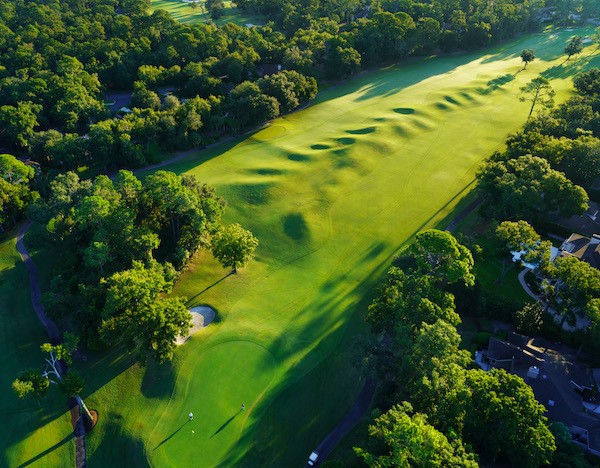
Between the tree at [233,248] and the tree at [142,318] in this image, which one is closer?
the tree at [142,318]

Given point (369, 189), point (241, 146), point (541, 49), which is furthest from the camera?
point (541, 49)

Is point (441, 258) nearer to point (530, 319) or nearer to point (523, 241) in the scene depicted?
point (530, 319)

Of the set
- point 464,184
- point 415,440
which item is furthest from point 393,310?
point 464,184

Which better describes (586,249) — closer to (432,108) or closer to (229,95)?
(432,108)

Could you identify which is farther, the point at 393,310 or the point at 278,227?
Answer: the point at 278,227

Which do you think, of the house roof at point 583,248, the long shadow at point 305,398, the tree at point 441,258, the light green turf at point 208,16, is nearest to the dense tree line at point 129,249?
the long shadow at point 305,398

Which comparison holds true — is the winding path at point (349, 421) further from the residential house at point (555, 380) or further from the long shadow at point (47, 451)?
the long shadow at point (47, 451)
